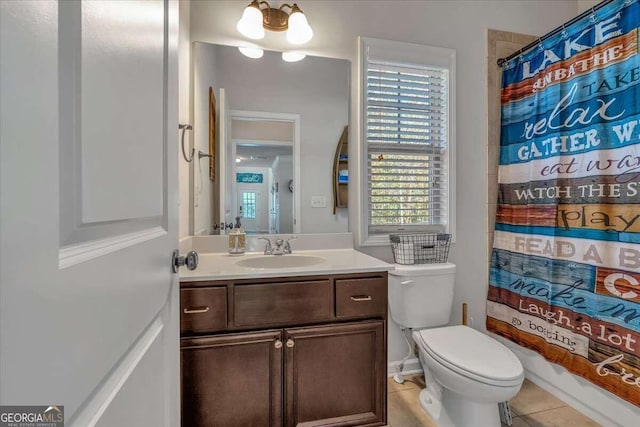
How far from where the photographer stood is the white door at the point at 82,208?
289 millimetres

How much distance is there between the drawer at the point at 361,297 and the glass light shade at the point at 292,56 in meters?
1.37

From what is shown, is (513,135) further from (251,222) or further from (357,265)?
(251,222)

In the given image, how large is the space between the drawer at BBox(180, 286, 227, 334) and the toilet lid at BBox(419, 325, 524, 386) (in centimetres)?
100

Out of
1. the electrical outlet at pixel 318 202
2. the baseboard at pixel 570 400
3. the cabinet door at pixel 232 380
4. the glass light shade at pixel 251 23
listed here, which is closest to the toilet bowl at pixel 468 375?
the baseboard at pixel 570 400

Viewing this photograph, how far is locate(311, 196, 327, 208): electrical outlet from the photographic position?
190 cm

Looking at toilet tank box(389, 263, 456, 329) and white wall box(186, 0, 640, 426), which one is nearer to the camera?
toilet tank box(389, 263, 456, 329)

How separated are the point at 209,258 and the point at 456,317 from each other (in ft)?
5.52

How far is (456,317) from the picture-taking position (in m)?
2.08

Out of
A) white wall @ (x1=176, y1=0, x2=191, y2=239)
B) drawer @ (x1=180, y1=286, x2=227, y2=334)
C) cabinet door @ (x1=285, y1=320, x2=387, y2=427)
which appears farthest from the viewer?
white wall @ (x1=176, y1=0, x2=191, y2=239)

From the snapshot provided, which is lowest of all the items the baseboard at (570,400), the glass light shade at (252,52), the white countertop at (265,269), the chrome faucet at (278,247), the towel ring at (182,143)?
the baseboard at (570,400)

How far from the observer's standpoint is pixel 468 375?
1.27 meters

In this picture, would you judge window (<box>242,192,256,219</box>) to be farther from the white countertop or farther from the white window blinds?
the white window blinds

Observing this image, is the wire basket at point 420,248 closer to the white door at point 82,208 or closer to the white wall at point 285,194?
the white wall at point 285,194

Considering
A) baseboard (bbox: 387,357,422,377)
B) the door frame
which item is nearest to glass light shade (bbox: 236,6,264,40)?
the door frame
